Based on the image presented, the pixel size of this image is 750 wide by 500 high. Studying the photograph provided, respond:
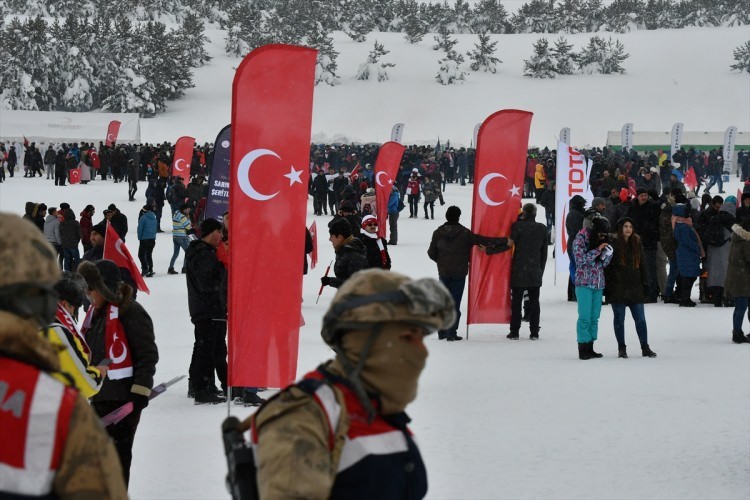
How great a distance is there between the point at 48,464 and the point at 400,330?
0.71 meters

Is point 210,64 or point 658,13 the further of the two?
point 658,13

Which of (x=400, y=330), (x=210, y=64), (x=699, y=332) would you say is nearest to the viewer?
(x=400, y=330)

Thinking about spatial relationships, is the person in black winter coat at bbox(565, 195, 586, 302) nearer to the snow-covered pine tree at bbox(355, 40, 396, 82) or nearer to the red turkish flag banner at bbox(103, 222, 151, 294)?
the red turkish flag banner at bbox(103, 222, 151, 294)

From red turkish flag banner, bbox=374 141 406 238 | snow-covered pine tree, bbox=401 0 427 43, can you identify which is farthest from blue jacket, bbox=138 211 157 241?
snow-covered pine tree, bbox=401 0 427 43

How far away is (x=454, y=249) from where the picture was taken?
36.7ft

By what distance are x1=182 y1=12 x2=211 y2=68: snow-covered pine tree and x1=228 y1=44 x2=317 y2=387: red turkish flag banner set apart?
5821 cm

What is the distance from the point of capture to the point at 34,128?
128 ft

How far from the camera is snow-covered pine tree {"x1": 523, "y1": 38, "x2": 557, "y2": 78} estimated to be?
64.5 m

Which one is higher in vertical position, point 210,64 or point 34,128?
point 210,64

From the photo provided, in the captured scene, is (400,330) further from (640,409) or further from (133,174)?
(133,174)

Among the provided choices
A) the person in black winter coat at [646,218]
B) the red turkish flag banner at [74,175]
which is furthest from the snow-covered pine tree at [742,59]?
the person in black winter coat at [646,218]

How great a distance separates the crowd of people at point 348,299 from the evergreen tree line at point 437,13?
176 ft

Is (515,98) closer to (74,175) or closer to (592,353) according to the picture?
(74,175)

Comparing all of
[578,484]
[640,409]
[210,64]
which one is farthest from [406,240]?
[210,64]
